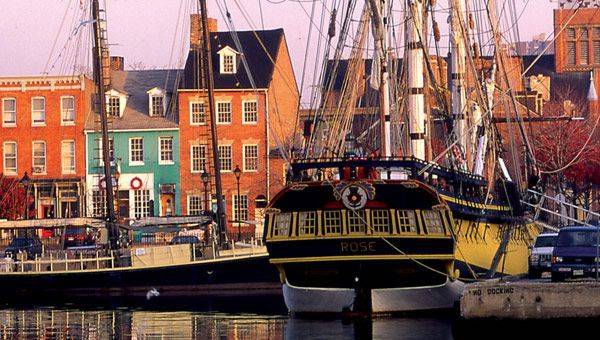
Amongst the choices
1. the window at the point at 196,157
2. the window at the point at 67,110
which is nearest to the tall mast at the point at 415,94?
the window at the point at 196,157

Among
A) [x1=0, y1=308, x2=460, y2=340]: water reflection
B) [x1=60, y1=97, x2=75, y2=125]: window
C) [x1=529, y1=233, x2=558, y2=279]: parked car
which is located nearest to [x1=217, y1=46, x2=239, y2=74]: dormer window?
[x1=60, y1=97, x2=75, y2=125]: window

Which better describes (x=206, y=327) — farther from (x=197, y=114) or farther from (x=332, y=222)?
(x=197, y=114)

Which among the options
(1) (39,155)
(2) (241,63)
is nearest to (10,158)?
(1) (39,155)

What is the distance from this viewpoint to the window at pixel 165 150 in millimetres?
95812

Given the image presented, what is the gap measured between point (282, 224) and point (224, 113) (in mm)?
51354

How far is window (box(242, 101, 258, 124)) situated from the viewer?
9488 cm

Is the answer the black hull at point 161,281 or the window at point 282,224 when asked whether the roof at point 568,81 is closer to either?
the black hull at point 161,281

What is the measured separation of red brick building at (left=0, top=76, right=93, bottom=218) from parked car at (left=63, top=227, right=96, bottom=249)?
8.71 m

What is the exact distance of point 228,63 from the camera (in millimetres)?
96688

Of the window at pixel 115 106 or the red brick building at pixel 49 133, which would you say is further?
the window at pixel 115 106

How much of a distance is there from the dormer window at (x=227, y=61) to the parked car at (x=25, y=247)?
20.0 meters

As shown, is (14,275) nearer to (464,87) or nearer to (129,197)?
(464,87)

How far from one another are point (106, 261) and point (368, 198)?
2302 centimetres

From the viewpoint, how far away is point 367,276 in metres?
42.8
